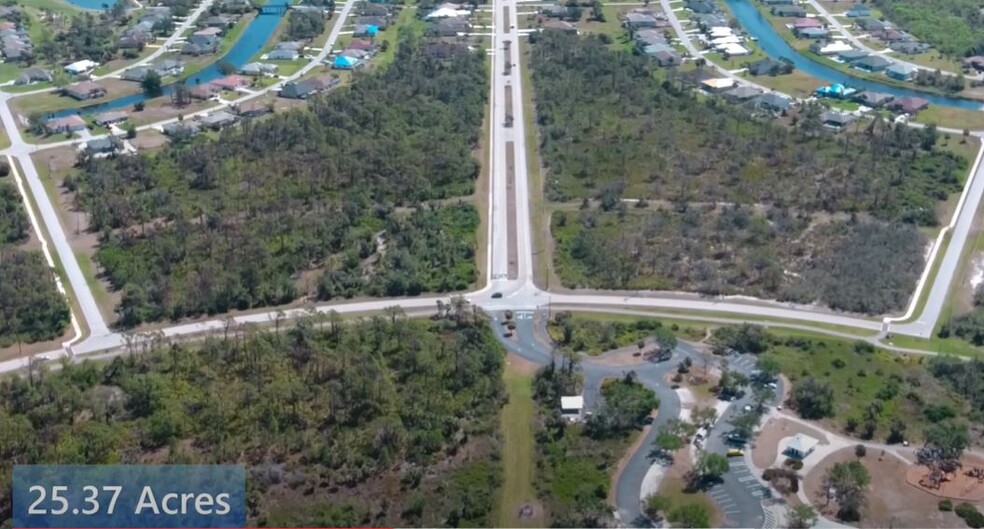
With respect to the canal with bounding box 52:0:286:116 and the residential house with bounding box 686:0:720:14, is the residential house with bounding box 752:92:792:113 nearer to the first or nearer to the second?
the residential house with bounding box 686:0:720:14

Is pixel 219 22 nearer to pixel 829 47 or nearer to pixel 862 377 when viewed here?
pixel 829 47

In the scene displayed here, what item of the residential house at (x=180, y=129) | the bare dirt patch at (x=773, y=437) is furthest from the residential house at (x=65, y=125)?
the bare dirt patch at (x=773, y=437)

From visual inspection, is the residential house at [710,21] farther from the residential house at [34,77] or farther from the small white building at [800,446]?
the small white building at [800,446]

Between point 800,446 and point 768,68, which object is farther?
point 768,68

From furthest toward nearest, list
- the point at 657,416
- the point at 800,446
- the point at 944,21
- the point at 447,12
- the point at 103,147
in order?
the point at 447,12 < the point at 944,21 < the point at 103,147 < the point at 657,416 < the point at 800,446

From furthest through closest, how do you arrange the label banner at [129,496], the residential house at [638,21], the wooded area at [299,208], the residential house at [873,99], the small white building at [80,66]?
the residential house at [638,21]
the small white building at [80,66]
the residential house at [873,99]
the wooded area at [299,208]
the label banner at [129,496]

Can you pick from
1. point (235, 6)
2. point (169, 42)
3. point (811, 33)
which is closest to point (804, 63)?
point (811, 33)
